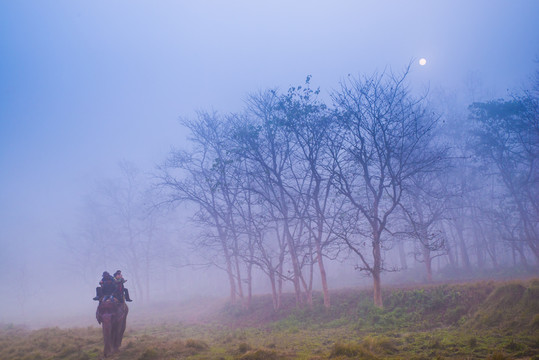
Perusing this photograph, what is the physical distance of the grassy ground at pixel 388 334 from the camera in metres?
7.51

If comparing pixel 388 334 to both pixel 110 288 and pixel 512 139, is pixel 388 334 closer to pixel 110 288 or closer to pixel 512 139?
pixel 110 288

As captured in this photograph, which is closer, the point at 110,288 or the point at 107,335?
the point at 107,335

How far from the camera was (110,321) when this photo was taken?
9.77m

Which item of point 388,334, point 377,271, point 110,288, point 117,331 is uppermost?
point 110,288

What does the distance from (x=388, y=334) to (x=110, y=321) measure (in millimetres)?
8739

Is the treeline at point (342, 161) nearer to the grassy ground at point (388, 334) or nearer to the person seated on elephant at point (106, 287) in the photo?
the grassy ground at point (388, 334)

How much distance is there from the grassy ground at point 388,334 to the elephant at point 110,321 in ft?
1.18

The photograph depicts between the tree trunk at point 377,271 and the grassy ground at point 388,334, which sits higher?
the tree trunk at point 377,271

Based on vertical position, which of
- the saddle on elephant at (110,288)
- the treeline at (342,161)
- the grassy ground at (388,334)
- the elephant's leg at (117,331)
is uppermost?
the treeline at (342,161)

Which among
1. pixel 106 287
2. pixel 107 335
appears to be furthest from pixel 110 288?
pixel 107 335

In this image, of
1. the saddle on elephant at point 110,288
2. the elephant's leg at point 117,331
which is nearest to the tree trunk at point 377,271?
the saddle on elephant at point 110,288

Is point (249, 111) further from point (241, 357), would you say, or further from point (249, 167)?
point (241, 357)

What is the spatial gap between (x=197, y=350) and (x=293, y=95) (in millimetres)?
11424

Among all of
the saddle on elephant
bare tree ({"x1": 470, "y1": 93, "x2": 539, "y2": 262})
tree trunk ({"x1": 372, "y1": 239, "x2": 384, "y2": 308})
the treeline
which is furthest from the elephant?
bare tree ({"x1": 470, "y1": 93, "x2": 539, "y2": 262})
